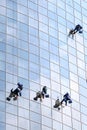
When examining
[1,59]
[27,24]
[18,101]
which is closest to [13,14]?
[27,24]

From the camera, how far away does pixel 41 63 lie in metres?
72.0

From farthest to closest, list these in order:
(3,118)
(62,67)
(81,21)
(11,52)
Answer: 1. (81,21)
2. (62,67)
3. (11,52)
4. (3,118)

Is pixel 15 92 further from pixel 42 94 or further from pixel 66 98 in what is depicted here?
pixel 66 98

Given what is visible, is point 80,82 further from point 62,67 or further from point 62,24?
point 62,24

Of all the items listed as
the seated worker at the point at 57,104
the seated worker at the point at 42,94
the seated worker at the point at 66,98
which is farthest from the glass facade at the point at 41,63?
the seated worker at the point at 66,98

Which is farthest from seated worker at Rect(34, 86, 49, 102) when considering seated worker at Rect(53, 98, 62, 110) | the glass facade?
seated worker at Rect(53, 98, 62, 110)

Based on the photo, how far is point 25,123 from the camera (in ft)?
216

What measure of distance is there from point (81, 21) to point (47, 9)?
6.56m

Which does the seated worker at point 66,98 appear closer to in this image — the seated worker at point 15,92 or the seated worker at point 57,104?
the seated worker at point 57,104

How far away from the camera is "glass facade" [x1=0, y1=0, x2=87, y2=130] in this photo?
66938 millimetres

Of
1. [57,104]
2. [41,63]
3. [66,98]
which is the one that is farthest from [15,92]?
[66,98]

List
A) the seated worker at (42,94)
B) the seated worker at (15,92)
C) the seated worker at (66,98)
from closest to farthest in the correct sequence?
the seated worker at (15,92), the seated worker at (42,94), the seated worker at (66,98)

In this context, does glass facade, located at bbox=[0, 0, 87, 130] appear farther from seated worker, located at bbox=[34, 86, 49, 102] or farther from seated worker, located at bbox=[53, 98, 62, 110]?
seated worker, located at bbox=[34, 86, 49, 102]

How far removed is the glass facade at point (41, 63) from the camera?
66938 mm
